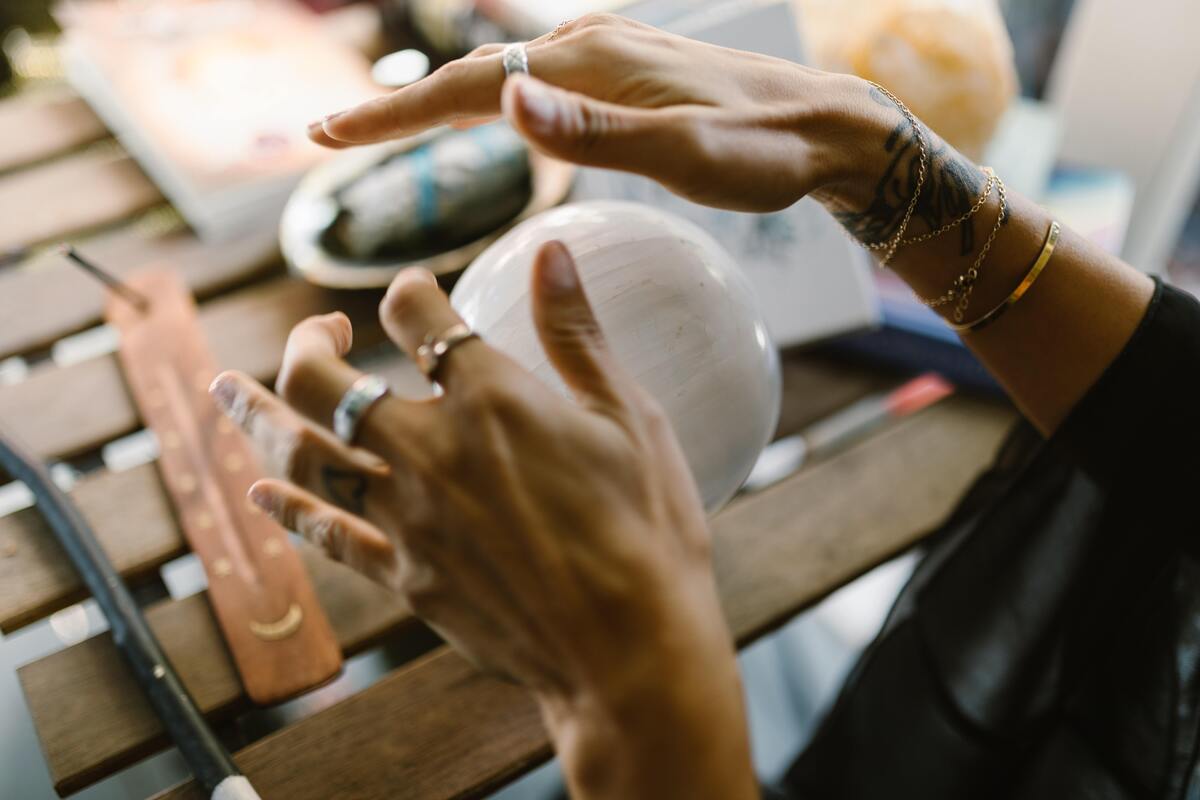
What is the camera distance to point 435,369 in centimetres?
35

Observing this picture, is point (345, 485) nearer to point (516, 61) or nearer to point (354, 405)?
point (354, 405)

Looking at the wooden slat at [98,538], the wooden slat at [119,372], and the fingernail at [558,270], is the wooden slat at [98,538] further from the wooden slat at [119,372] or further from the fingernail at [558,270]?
the fingernail at [558,270]

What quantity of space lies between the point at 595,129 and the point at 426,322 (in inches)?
4.4

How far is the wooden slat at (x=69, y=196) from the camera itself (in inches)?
30.8

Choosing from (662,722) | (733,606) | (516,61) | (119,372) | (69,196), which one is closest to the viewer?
(662,722)

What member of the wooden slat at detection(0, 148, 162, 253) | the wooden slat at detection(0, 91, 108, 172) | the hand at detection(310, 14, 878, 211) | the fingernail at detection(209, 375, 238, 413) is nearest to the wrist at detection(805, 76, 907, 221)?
the hand at detection(310, 14, 878, 211)

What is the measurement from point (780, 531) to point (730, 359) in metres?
0.21

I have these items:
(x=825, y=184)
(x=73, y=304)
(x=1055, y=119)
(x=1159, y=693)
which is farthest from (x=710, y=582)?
(x=1055, y=119)

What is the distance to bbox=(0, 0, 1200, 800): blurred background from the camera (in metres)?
0.67

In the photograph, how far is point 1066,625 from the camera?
56 cm

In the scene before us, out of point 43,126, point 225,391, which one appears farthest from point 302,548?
point 43,126

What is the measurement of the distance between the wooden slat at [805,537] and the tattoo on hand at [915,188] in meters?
0.20

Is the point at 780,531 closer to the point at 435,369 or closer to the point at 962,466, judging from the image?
the point at 962,466

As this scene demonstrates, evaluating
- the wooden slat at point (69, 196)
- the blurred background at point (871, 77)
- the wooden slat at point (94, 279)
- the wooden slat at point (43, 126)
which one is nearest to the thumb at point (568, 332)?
the blurred background at point (871, 77)
